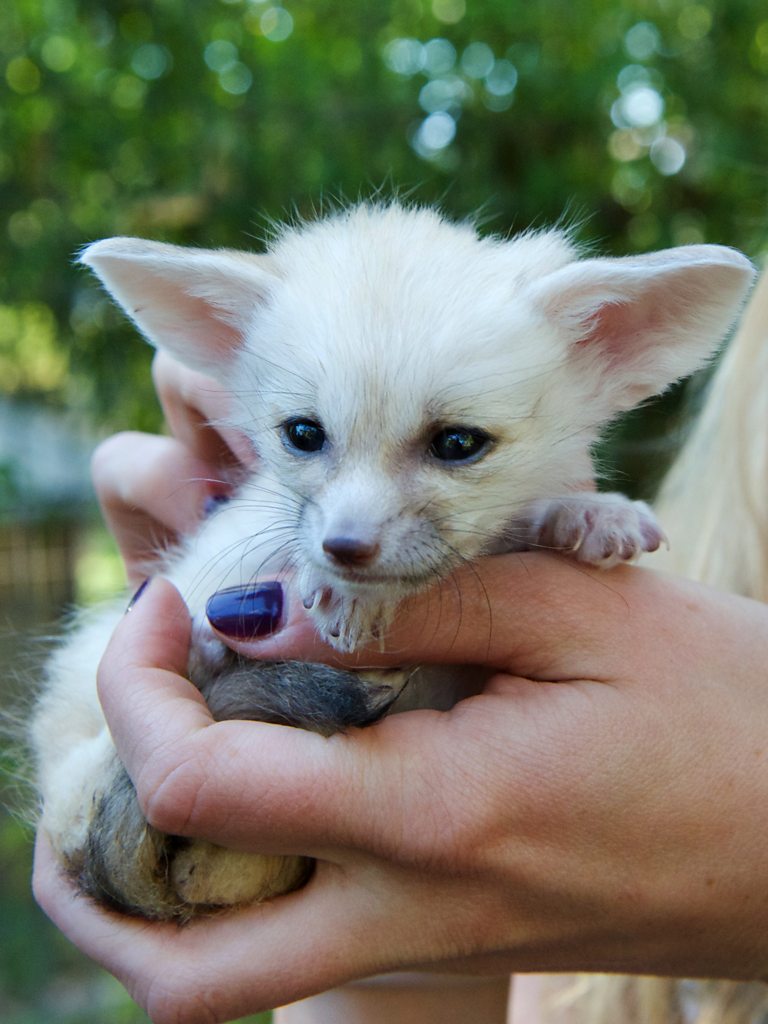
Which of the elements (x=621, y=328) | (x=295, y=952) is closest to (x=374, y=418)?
(x=621, y=328)

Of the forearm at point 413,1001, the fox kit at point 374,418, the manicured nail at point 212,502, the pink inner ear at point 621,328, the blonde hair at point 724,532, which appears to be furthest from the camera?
the manicured nail at point 212,502

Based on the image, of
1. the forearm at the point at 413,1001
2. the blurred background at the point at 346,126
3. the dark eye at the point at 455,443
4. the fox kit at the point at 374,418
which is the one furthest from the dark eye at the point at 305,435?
the blurred background at the point at 346,126

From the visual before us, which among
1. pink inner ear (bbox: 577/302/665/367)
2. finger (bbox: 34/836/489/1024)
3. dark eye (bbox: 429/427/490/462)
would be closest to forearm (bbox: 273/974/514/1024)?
finger (bbox: 34/836/489/1024)

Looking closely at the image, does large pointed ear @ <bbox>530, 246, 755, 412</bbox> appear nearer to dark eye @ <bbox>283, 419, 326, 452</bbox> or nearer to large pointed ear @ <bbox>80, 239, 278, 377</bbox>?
dark eye @ <bbox>283, 419, 326, 452</bbox>

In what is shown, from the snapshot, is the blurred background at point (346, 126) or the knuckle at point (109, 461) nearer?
the knuckle at point (109, 461)

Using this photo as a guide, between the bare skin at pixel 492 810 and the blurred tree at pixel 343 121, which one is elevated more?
the blurred tree at pixel 343 121

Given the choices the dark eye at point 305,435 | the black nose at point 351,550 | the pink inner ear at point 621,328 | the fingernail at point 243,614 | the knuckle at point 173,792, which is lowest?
the knuckle at point 173,792

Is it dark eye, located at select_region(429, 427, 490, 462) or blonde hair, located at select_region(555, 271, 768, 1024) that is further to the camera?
blonde hair, located at select_region(555, 271, 768, 1024)

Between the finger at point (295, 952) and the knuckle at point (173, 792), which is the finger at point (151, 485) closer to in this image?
the knuckle at point (173, 792)
